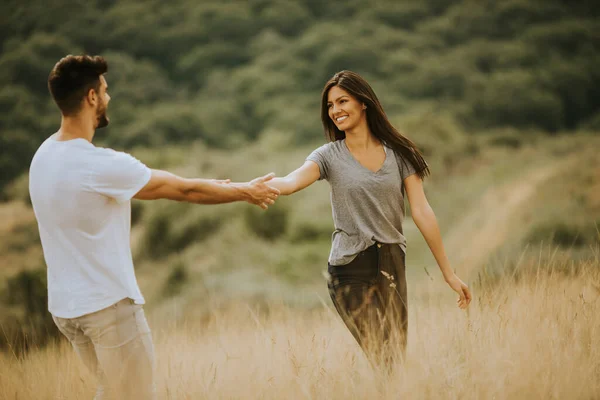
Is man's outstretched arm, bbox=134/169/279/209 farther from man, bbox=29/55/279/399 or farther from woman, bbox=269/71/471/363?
woman, bbox=269/71/471/363

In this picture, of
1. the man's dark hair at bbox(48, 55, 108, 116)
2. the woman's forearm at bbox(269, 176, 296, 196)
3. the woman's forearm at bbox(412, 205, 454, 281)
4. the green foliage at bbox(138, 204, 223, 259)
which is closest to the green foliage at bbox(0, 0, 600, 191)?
the green foliage at bbox(138, 204, 223, 259)

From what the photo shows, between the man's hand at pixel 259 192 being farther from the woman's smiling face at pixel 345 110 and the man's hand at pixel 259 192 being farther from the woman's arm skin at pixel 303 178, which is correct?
the woman's smiling face at pixel 345 110

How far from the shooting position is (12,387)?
3.78 metres

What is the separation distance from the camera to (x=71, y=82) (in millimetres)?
2799

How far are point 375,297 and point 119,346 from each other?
4.64ft

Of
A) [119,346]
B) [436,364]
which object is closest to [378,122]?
[436,364]

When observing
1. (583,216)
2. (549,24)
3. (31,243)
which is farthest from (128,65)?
(583,216)

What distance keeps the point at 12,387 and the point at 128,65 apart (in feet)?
98.4

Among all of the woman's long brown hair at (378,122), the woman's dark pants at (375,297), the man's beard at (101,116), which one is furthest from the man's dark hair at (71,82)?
the woman's dark pants at (375,297)

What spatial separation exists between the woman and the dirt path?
310 inches

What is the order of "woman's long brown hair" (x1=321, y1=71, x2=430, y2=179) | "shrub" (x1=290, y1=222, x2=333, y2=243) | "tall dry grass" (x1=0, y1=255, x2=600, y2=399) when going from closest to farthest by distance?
"tall dry grass" (x1=0, y1=255, x2=600, y2=399) → "woman's long brown hair" (x1=321, y1=71, x2=430, y2=179) → "shrub" (x1=290, y1=222, x2=333, y2=243)

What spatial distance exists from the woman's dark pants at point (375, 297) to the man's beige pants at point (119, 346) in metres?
1.13

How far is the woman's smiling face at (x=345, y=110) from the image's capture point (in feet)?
11.8

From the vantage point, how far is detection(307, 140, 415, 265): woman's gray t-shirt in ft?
11.1
